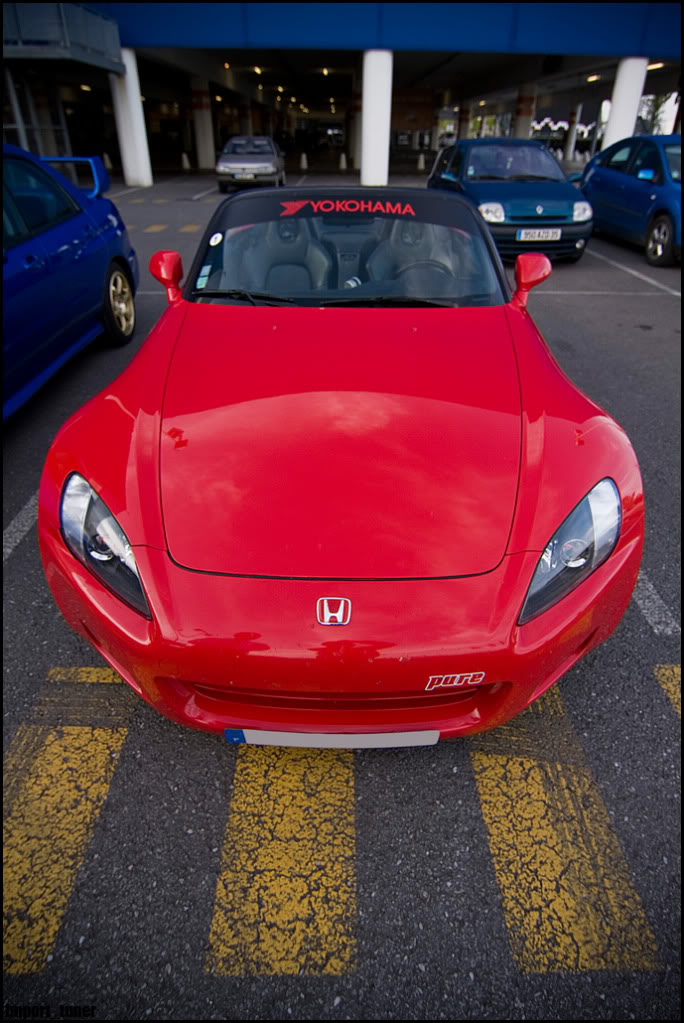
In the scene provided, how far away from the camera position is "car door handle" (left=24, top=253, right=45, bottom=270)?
355 centimetres

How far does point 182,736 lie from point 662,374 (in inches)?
182

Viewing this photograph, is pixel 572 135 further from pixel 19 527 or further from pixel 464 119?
pixel 19 527

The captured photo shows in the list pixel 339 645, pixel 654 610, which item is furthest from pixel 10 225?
pixel 654 610

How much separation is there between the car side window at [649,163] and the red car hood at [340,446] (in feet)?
25.4

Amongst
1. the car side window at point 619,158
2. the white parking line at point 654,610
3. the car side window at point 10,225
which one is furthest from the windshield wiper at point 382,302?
the car side window at point 619,158

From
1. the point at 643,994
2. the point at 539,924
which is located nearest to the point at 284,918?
the point at 539,924

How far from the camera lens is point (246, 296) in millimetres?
2559

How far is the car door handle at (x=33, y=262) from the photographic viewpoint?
11.6ft

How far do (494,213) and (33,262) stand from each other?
19.1ft

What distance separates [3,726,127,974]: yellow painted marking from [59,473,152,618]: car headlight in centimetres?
65

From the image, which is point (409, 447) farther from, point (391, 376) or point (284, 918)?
point (284, 918)

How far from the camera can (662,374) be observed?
15.6 feet

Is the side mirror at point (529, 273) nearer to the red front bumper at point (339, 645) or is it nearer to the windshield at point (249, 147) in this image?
the red front bumper at point (339, 645)

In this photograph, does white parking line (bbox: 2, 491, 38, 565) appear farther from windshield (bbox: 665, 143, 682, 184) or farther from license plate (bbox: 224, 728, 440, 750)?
windshield (bbox: 665, 143, 682, 184)
